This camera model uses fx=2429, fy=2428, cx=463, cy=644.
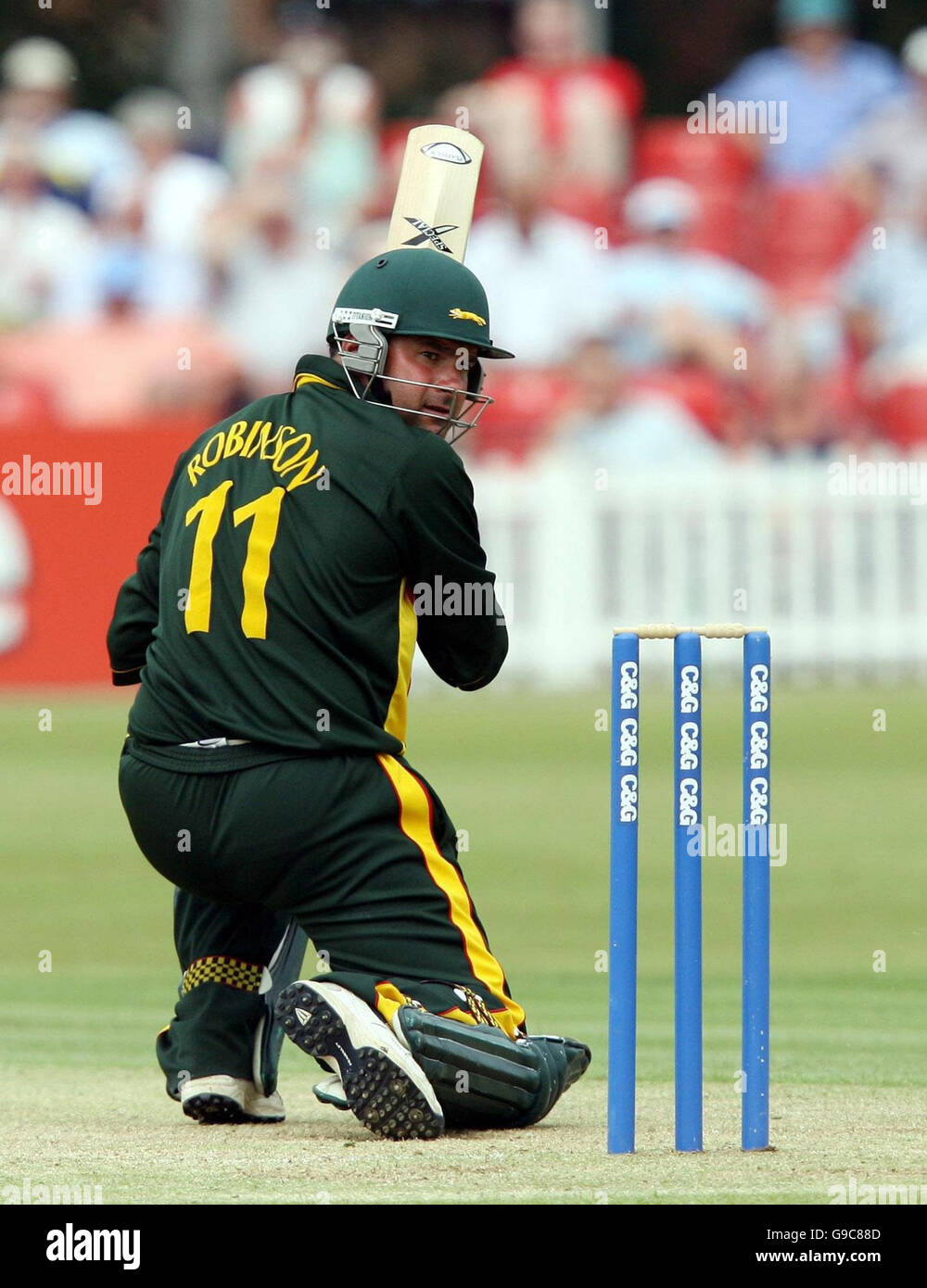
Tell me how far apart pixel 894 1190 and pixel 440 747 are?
920 cm

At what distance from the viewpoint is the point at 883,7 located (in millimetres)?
21812

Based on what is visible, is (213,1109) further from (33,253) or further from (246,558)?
(33,253)

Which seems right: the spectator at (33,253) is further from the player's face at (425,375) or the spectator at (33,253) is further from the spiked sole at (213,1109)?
the spiked sole at (213,1109)

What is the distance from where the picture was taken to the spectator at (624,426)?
16625 mm

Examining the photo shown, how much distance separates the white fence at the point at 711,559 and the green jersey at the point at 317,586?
1053 centimetres

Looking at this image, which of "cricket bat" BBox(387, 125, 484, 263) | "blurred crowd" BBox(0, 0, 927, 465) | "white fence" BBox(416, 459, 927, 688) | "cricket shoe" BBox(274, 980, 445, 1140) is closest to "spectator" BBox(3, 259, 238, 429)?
"blurred crowd" BBox(0, 0, 927, 465)

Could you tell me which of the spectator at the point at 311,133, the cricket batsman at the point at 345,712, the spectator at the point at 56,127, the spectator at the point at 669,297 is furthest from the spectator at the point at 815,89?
the cricket batsman at the point at 345,712

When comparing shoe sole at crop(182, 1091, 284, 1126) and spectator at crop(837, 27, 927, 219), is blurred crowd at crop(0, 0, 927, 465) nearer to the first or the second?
spectator at crop(837, 27, 927, 219)

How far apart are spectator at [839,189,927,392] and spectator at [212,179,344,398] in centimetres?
381

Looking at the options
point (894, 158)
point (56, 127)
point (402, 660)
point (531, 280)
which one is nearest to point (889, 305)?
point (894, 158)

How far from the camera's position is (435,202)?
19.9 ft

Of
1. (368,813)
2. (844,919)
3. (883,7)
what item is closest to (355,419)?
(368,813)

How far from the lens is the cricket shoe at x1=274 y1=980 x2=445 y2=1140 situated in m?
4.73

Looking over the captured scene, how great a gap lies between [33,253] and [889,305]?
6.34m
